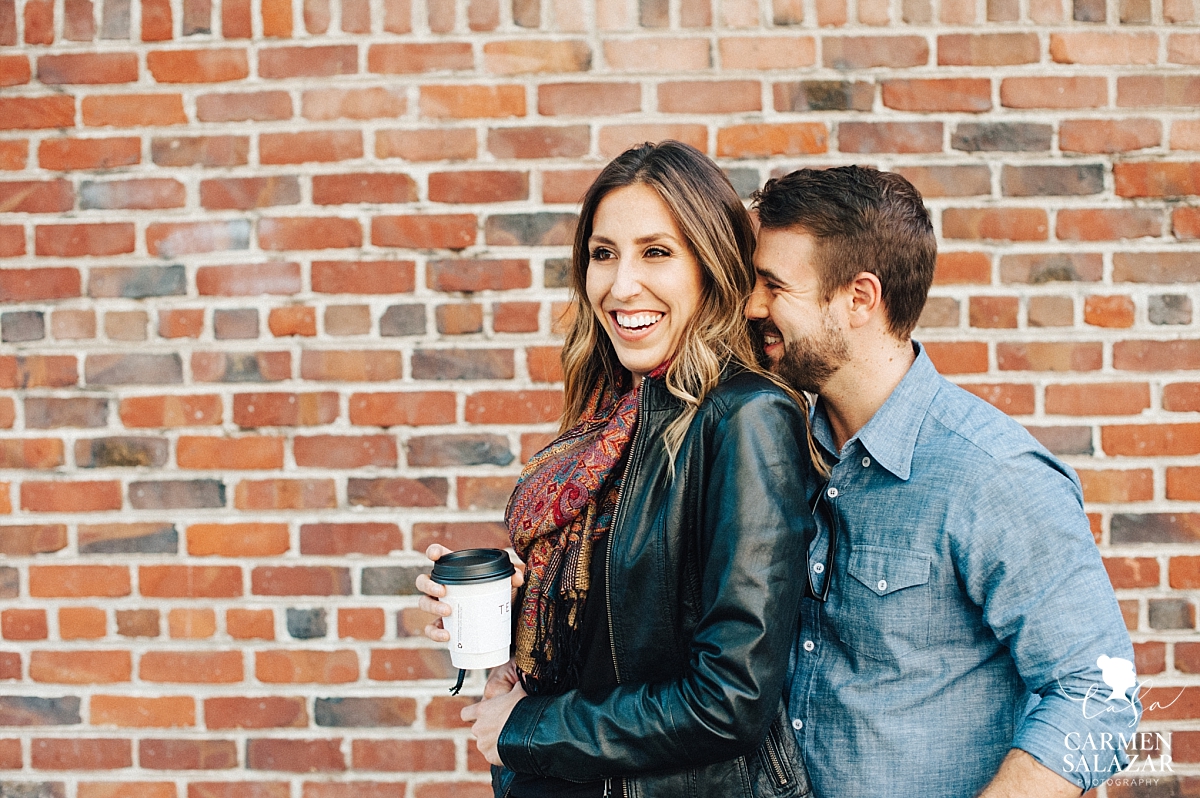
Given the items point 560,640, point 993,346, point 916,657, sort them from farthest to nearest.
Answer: point 993,346
point 560,640
point 916,657

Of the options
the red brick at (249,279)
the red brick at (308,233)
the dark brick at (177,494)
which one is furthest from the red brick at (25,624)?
the red brick at (308,233)

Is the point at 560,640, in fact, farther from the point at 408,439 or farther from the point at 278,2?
the point at 278,2

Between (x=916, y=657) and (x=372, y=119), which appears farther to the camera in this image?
(x=372, y=119)

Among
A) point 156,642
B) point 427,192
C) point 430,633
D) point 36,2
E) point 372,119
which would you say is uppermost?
point 36,2

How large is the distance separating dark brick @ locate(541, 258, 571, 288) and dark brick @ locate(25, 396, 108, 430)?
1.34 meters

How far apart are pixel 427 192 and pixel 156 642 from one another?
5.01 ft

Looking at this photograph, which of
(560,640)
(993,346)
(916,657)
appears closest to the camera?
(916,657)

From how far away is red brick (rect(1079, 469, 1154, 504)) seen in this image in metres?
2.22

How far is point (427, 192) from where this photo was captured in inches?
88.7

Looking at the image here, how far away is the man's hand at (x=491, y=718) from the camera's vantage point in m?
1.50

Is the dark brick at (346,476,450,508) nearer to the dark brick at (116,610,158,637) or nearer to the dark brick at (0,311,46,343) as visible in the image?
the dark brick at (116,610,158,637)

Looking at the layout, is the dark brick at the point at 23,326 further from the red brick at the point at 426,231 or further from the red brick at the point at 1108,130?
the red brick at the point at 1108,130

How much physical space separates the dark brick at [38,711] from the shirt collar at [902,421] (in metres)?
2.33

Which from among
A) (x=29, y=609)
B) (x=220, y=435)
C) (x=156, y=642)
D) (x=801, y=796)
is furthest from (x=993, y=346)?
(x=29, y=609)
